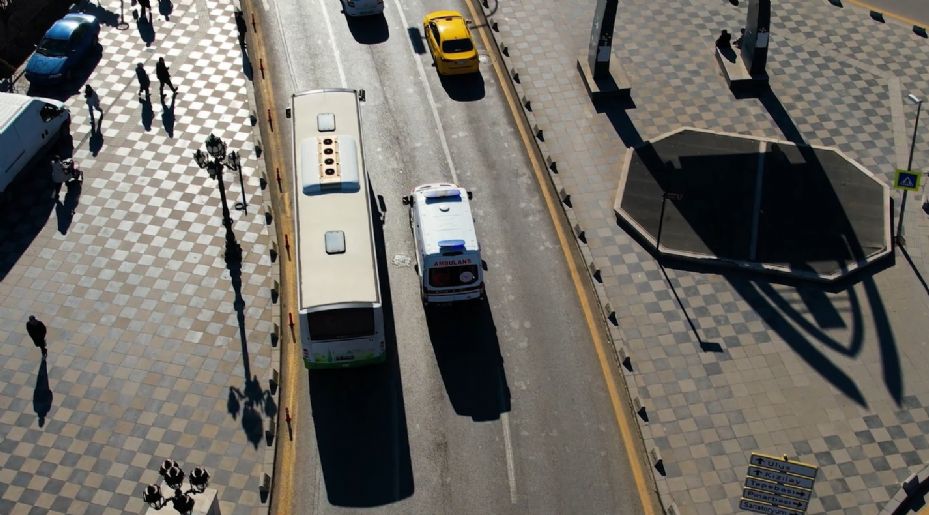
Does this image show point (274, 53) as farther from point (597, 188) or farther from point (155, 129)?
point (597, 188)

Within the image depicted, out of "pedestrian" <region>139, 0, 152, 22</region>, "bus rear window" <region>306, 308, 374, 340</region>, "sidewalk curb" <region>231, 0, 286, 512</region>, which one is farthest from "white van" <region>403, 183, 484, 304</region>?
"pedestrian" <region>139, 0, 152, 22</region>

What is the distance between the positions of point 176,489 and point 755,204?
79.0ft

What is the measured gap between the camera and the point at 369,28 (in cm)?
4984

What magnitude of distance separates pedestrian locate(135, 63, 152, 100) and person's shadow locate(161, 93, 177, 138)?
32.4 inches

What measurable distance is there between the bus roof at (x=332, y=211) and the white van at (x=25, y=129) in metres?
10.9

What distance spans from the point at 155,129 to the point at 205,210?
5908 mm

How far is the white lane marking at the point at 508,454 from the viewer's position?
102ft

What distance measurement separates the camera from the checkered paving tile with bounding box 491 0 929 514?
32531mm

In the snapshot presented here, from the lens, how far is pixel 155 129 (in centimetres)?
4369

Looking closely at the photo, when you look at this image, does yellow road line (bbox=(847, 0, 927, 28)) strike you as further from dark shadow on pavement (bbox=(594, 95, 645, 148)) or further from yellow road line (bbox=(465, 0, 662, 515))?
yellow road line (bbox=(465, 0, 662, 515))

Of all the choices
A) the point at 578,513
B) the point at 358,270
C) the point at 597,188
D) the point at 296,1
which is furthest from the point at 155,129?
the point at 578,513

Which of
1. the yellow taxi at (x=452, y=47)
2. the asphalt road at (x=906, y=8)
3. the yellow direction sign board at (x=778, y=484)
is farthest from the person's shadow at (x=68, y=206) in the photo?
the asphalt road at (x=906, y=8)

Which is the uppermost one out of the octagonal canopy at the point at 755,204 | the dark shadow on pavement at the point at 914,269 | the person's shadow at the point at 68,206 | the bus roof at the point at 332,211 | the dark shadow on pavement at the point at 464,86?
the bus roof at the point at 332,211

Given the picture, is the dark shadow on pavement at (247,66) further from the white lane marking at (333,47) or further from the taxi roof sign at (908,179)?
the taxi roof sign at (908,179)
